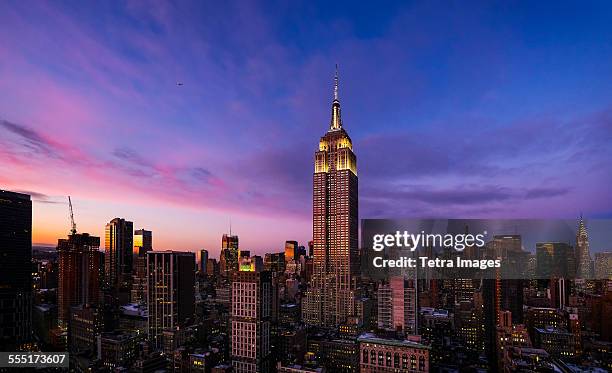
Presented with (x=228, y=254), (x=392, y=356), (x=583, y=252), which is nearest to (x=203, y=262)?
(x=228, y=254)

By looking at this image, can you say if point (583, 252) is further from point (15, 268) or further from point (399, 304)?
point (15, 268)

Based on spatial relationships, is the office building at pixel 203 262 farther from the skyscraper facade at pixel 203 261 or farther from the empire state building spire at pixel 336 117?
the empire state building spire at pixel 336 117

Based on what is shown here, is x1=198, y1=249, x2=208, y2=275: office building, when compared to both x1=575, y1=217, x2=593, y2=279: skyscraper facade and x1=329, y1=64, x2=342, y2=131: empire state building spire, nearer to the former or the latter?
x1=329, y1=64, x2=342, y2=131: empire state building spire

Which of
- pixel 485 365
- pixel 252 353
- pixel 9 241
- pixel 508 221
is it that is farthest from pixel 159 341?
pixel 508 221

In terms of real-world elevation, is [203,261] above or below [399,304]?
below

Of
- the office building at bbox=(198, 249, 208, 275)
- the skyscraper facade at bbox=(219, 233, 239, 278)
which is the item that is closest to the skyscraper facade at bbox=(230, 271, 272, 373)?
the skyscraper facade at bbox=(219, 233, 239, 278)

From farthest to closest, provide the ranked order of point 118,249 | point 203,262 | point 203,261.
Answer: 1. point 203,261
2. point 203,262
3. point 118,249
